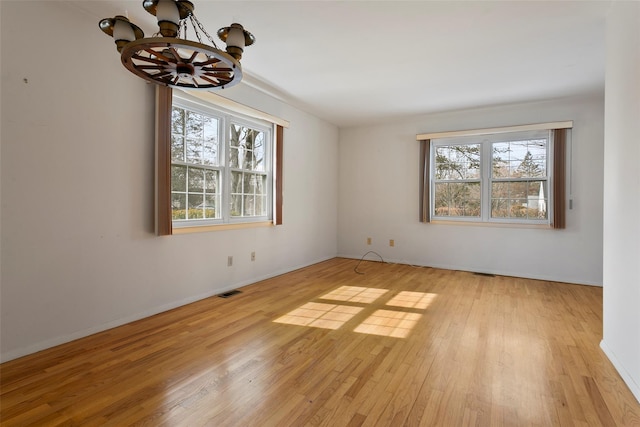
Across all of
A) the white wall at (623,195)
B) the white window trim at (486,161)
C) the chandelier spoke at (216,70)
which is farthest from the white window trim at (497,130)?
the chandelier spoke at (216,70)

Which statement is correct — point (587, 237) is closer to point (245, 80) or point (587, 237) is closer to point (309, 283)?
point (309, 283)

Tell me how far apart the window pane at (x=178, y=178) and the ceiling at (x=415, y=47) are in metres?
1.32

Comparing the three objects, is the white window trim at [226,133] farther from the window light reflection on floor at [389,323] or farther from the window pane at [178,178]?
the window light reflection on floor at [389,323]

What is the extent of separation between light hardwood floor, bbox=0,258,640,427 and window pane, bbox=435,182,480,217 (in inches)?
83.9

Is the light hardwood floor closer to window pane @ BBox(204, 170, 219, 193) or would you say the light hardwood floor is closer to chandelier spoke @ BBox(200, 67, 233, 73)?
window pane @ BBox(204, 170, 219, 193)

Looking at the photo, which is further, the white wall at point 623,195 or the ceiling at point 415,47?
the ceiling at point 415,47

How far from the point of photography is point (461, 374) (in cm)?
213

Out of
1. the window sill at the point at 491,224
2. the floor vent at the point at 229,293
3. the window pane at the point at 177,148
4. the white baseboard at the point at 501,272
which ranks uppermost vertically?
the window pane at the point at 177,148

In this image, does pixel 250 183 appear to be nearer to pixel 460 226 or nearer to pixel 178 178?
pixel 178 178

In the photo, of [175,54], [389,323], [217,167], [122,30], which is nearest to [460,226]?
[389,323]

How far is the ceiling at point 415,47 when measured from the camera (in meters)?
2.57

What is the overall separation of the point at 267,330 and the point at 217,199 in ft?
6.20

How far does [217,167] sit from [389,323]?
2685mm

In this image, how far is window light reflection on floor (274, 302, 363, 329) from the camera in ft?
9.91
